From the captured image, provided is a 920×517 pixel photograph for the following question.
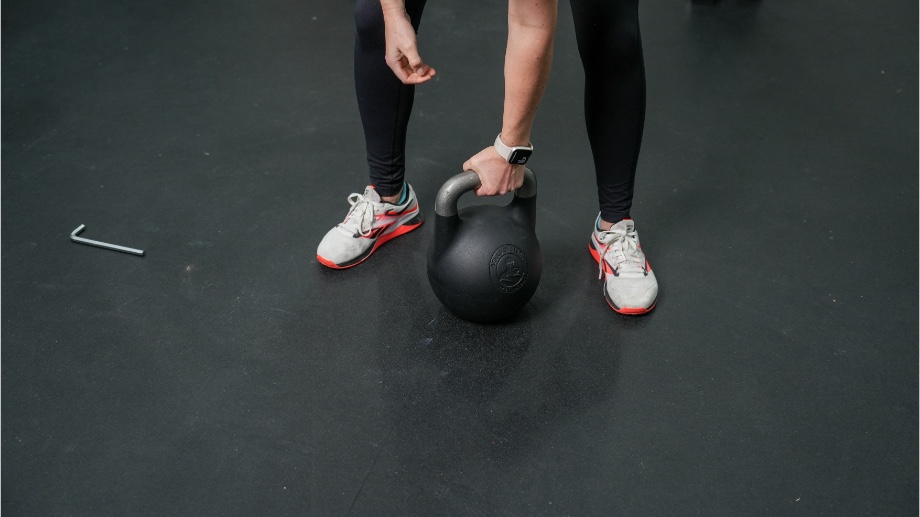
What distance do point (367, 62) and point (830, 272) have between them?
1061 mm

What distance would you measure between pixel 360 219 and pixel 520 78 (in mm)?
566

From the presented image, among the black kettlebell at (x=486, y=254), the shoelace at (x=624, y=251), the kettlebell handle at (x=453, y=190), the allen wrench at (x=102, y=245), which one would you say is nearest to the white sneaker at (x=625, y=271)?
the shoelace at (x=624, y=251)

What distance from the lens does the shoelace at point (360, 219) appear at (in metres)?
1.70

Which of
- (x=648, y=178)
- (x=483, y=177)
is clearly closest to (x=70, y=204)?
(x=483, y=177)

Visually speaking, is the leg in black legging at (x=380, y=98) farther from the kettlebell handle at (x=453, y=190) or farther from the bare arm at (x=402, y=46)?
the kettlebell handle at (x=453, y=190)

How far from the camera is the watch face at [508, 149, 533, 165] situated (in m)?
1.33

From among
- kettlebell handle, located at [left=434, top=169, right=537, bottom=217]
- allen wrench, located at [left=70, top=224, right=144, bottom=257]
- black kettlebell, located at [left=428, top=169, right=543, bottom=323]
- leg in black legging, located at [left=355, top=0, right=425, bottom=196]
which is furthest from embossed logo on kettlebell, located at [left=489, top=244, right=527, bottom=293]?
allen wrench, located at [left=70, top=224, right=144, bottom=257]

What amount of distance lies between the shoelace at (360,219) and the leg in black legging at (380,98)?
0.14 feet

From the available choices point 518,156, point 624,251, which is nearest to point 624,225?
point 624,251

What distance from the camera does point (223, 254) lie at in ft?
5.65

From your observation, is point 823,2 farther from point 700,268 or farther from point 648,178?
point 700,268

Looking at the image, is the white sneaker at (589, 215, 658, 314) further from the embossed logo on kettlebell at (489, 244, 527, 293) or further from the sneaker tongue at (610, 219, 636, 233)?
the embossed logo on kettlebell at (489, 244, 527, 293)

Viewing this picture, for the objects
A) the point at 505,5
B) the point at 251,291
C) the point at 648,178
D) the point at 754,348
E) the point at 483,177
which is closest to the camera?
the point at 483,177

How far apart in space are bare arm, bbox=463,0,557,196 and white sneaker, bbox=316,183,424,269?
0.40 m
